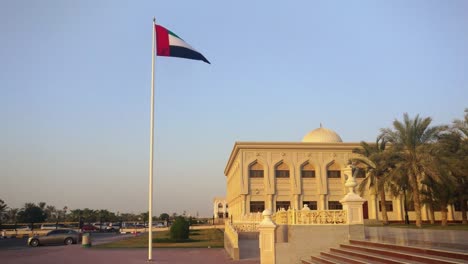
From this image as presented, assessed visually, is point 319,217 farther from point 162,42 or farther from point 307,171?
point 307,171

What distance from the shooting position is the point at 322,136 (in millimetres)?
49125

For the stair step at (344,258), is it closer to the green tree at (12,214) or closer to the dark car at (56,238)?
the dark car at (56,238)

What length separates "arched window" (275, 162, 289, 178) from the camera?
4506 centimetres

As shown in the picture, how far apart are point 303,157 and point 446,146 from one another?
1753 centimetres

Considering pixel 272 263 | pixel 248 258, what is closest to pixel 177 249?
pixel 248 258

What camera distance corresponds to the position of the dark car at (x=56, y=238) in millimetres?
26969

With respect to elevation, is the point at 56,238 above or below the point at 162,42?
below

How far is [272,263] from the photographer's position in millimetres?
13836

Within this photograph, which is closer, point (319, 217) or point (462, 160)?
point (319, 217)

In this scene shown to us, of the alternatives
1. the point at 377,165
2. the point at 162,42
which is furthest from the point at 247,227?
the point at 162,42

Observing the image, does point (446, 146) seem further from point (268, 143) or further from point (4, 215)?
point (4, 215)

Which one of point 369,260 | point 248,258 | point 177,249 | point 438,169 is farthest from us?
point 438,169

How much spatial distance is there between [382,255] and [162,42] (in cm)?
1031

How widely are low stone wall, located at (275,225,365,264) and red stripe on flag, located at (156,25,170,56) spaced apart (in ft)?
25.4
